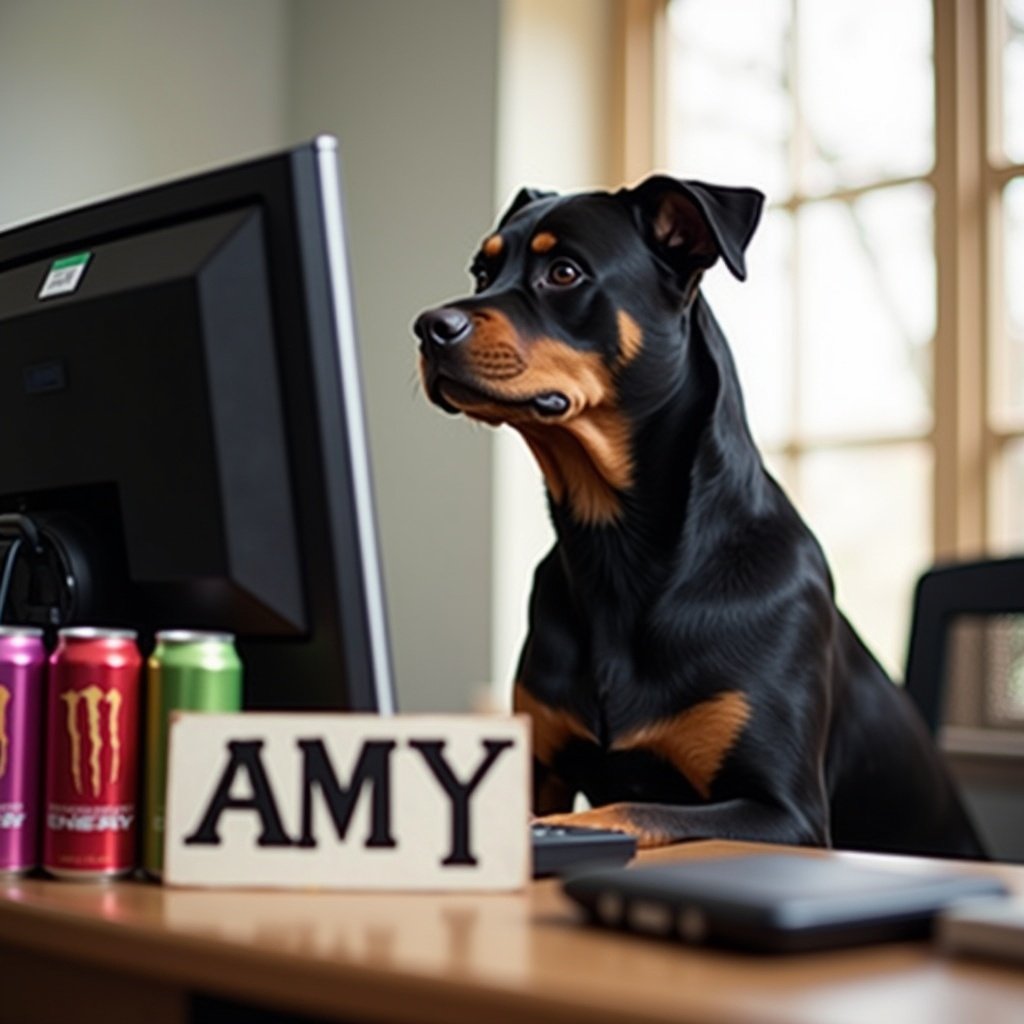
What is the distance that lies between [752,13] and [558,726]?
2.29 metres

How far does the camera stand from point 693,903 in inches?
24.9

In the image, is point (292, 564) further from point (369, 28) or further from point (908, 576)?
point (369, 28)

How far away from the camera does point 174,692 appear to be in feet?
2.73

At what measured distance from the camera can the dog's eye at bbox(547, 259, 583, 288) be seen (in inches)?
58.5

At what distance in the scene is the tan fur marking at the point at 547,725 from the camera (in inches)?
56.1

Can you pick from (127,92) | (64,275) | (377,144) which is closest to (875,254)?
(377,144)

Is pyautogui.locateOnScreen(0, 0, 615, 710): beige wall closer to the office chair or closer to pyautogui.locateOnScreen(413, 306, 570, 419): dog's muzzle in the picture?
the office chair

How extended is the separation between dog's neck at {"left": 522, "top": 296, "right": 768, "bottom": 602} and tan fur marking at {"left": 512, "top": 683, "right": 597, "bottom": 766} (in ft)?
0.39

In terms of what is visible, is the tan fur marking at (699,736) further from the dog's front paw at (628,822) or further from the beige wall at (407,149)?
the beige wall at (407,149)

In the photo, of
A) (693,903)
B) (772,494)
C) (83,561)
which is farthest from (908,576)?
(693,903)

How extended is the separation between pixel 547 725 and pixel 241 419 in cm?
66

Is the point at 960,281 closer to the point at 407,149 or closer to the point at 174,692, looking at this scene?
the point at 407,149

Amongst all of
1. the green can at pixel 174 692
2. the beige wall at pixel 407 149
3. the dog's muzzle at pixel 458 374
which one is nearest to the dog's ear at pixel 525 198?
the dog's muzzle at pixel 458 374

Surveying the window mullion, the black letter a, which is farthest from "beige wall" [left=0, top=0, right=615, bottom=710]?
the black letter a
